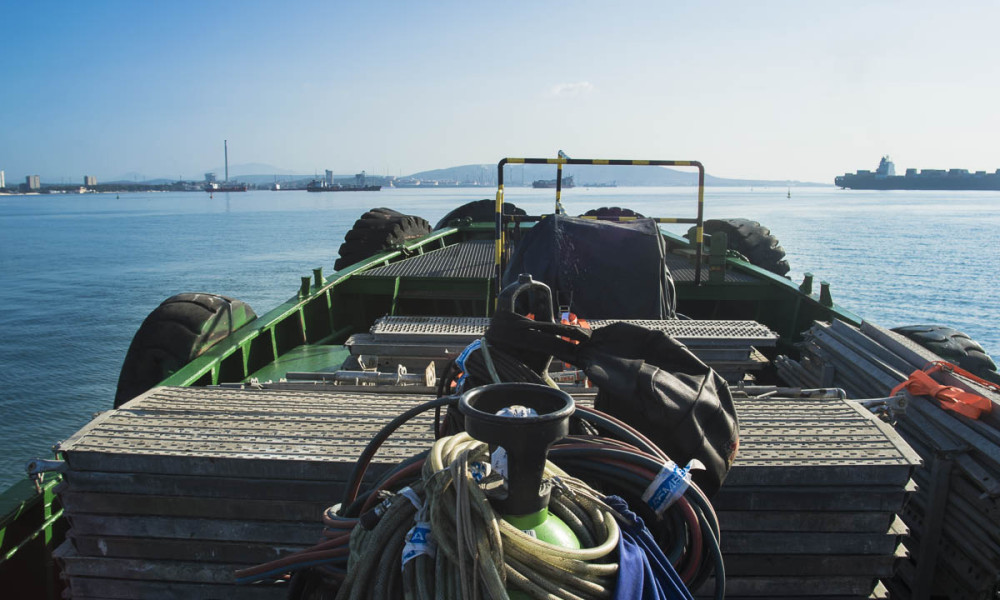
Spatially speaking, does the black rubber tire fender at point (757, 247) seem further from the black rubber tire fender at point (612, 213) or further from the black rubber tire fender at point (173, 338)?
the black rubber tire fender at point (173, 338)

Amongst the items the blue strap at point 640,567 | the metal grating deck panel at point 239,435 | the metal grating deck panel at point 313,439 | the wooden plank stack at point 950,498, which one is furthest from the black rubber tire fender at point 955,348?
the blue strap at point 640,567

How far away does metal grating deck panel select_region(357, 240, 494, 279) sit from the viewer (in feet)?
26.0

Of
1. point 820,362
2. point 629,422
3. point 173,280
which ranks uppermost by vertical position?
point 629,422

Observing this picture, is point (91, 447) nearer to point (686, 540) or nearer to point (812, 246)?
point (686, 540)

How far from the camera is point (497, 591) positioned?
1.34 metres

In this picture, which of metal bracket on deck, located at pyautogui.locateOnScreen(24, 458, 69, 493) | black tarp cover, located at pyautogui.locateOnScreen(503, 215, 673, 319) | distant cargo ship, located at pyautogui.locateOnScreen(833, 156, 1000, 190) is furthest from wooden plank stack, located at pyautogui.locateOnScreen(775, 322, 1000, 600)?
distant cargo ship, located at pyautogui.locateOnScreen(833, 156, 1000, 190)

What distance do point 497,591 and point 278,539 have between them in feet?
4.84

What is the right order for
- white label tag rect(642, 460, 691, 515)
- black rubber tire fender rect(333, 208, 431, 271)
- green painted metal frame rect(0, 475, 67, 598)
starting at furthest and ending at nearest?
black rubber tire fender rect(333, 208, 431, 271) < green painted metal frame rect(0, 475, 67, 598) < white label tag rect(642, 460, 691, 515)

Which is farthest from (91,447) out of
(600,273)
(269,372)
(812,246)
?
(812,246)

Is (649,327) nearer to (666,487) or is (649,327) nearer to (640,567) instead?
(666,487)

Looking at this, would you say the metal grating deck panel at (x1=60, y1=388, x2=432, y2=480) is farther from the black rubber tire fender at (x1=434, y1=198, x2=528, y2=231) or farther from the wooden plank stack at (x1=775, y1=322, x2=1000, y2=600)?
the black rubber tire fender at (x1=434, y1=198, x2=528, y2=231)

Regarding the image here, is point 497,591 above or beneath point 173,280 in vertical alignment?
above

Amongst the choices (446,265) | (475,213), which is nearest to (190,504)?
(446,265)

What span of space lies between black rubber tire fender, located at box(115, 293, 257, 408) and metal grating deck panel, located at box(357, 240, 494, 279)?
7.41ft
